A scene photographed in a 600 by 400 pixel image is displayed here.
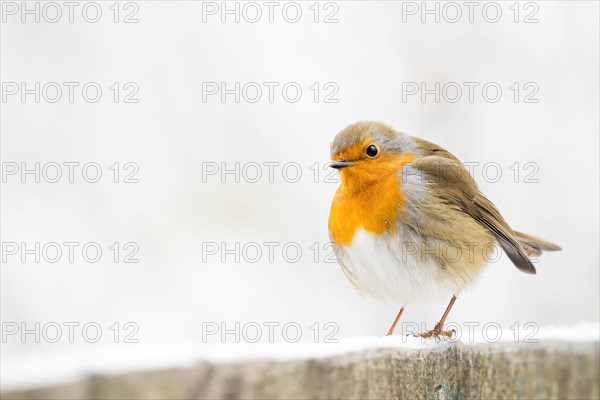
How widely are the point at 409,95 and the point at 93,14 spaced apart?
6.82ft

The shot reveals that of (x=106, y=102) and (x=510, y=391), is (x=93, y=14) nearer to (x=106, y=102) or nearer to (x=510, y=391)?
(x=106, y=102)

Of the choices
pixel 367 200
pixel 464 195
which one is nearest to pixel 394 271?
pixel 367 200

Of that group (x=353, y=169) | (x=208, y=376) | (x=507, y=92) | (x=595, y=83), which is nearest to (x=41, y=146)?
(x=353, y=169)

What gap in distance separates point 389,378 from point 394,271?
205 centimetres

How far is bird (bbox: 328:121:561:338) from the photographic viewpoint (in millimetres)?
3668

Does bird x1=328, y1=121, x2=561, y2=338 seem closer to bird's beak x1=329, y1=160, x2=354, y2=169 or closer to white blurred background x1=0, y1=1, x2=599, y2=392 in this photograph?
bird's beak x1=329, y1=160, x2=354, y2=169

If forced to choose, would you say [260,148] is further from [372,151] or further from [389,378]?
[389,378]

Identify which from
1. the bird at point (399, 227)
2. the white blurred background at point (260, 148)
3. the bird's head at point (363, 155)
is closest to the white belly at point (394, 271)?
the bird at point (399, 227)

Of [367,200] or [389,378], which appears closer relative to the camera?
[389,378]

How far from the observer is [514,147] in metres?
5.64

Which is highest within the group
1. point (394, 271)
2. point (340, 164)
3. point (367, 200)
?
point (340, 164)

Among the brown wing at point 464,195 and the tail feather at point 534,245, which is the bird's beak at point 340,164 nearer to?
the brown wing at point 464,195

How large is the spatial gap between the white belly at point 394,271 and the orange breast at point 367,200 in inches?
2.0

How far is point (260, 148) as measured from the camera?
5363 mm
